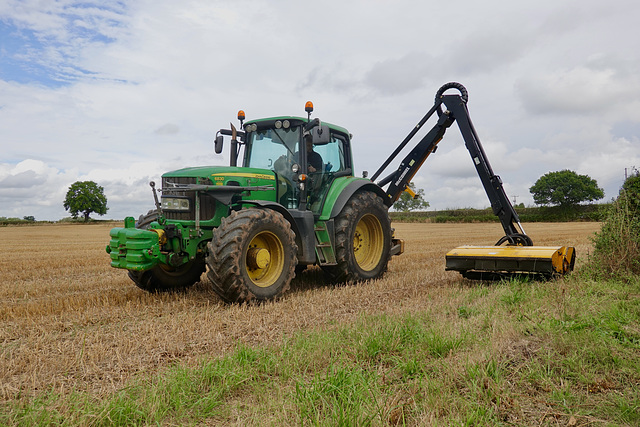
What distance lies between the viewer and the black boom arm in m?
7.95

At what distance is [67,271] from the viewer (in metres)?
9.42

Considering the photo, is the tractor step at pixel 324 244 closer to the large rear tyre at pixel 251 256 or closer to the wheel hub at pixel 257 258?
the large rear tyre at pixel 251 256

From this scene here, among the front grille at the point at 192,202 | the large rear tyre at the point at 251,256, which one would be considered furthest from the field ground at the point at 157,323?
the front grille at the point at 192,202

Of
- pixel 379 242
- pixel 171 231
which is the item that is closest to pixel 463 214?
pixel 379 242

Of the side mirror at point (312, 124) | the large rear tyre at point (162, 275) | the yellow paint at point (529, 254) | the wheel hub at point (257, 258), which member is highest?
the side mirror at point (312, 124)

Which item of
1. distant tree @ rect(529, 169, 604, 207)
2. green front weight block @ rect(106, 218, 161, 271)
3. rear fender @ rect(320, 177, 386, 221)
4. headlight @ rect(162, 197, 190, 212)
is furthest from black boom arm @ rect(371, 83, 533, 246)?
distant tree @ rect(529, 169, 604, 207)

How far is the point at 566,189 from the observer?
208ft

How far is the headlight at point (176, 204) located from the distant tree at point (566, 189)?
6472 centimetres

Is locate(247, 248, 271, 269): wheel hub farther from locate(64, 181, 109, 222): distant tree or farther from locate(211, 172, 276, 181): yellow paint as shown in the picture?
locate(64, 181, 109, 222): distant tree

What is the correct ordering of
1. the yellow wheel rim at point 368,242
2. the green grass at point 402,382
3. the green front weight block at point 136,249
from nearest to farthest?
1. the green grass at point 402,382
2. the green front weight block at point 136,249
3. the yellow wheel rim at point 368,242

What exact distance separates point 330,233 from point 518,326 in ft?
10.8

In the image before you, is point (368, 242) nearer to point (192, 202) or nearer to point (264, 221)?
point (264, 221)

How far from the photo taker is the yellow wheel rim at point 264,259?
19.1 feet

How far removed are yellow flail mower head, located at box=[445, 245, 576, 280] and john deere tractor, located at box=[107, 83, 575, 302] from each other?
14mm
